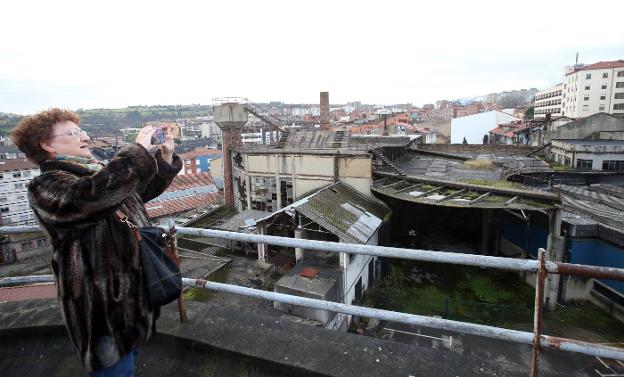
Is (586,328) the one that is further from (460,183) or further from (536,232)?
(460,183)

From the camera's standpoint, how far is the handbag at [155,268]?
2.07 metres

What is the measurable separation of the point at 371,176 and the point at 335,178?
1.87m

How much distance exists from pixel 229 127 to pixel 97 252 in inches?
951

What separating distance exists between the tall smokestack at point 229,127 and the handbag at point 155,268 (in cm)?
2361

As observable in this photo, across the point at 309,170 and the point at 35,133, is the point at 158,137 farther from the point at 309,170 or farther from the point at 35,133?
the point at 309,170

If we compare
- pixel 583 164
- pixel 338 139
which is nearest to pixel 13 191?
pixel 338 139

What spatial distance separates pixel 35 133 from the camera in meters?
1.95

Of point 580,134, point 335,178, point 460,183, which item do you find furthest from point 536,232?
point 580,134

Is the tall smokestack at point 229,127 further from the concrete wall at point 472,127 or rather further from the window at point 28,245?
the concrete wall at point 472,127

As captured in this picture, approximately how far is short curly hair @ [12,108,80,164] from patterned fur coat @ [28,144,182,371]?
16 centimetres

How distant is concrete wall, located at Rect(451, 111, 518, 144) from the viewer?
2189 inches

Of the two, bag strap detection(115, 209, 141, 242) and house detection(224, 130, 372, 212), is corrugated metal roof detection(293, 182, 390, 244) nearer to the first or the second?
house detection(224, 130, 372, 212)

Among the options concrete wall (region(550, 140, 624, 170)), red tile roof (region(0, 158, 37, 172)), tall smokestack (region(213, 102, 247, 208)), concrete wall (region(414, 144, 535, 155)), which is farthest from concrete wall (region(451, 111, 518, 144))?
red tile roof (region(0, 158, 37, 172))

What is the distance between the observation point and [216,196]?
Result: 4094cm
